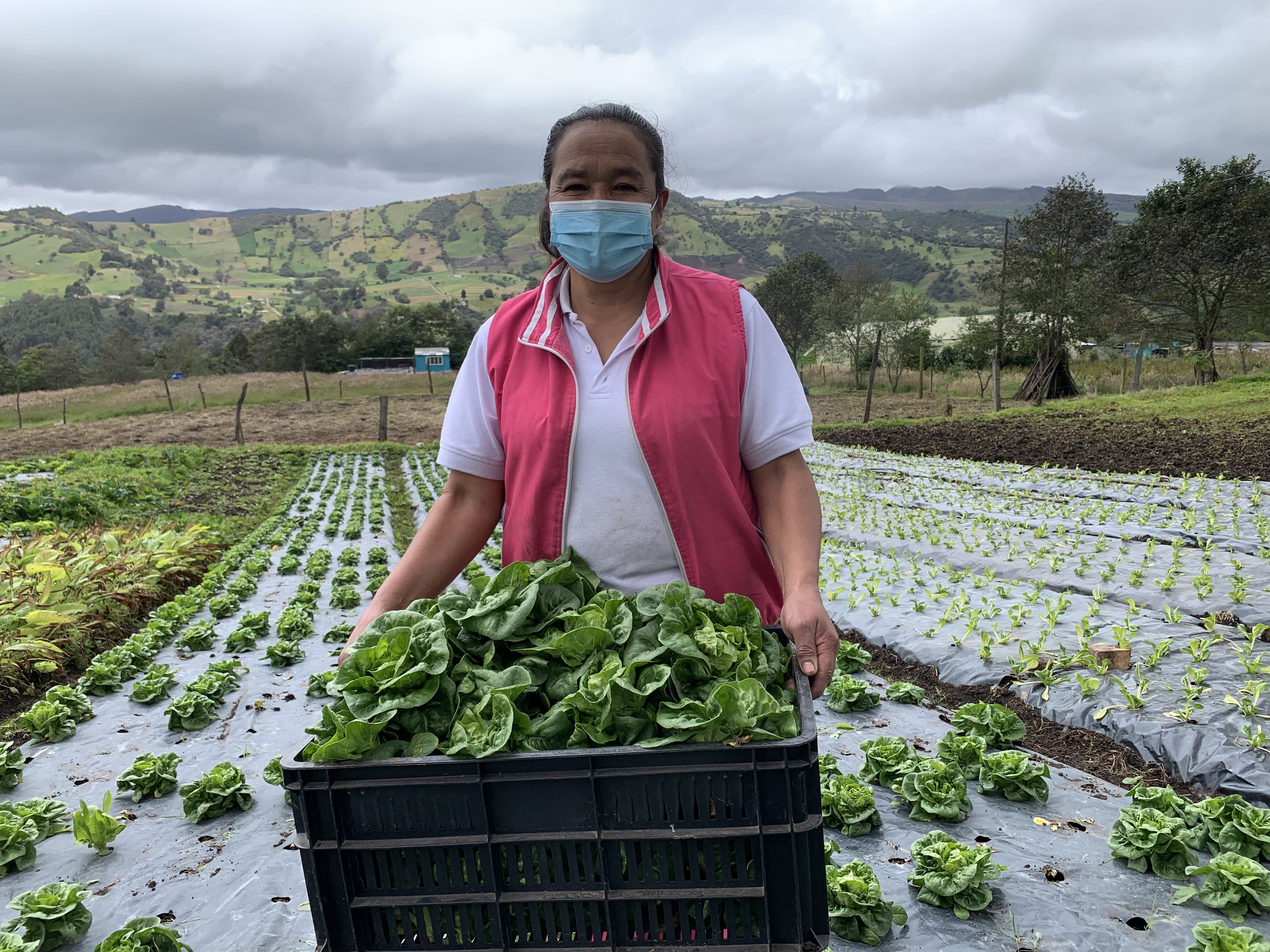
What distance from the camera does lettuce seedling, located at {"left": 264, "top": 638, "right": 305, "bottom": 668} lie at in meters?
5.53

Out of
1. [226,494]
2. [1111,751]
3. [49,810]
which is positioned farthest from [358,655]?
[226,494]

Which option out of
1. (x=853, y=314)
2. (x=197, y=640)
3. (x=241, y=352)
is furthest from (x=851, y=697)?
(x=241, y=352)

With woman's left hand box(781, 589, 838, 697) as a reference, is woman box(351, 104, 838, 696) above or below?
above

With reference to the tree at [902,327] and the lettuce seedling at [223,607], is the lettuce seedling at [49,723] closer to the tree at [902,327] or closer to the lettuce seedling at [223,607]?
the lettuce seedling at [223,607]

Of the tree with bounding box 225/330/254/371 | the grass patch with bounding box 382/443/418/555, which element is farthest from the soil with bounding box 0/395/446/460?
the tree with bounding box 225/330/254/371

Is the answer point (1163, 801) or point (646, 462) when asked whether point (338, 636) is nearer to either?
point (646, 462)

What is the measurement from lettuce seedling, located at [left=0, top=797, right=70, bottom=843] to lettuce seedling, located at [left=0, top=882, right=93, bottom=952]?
0.68 meters

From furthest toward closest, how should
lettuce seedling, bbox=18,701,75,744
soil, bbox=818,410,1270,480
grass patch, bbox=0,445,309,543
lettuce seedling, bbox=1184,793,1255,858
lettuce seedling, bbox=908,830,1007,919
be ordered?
soil, bbox=818,410,1270,480, grass patch, bbox=0,445,309,543, lettuce seedling, bbox=18,701,75,744, lettuce seedling, bbox=1184,793,1255,858, lettuce seedling, bbox=908,830,1007,919

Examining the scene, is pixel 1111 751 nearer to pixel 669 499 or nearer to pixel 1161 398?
pixel 669 499

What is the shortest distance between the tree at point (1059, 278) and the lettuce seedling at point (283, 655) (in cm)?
2918

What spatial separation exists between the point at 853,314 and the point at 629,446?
40.1 meters

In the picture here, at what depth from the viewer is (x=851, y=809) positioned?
301 cm

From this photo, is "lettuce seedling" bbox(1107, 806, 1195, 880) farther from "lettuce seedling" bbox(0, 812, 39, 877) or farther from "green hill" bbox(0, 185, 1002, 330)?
"green hill" bbox(0, 185, 1002, 330)

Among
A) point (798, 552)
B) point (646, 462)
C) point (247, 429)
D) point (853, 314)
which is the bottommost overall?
point (247, 429)
